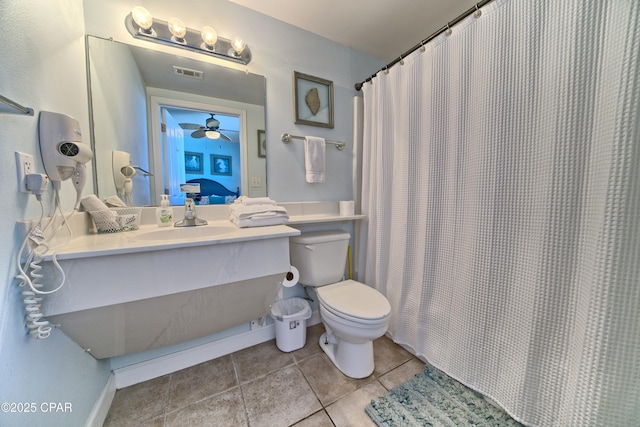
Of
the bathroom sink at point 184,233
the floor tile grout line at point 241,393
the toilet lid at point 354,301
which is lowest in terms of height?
the floor tile grout line at point 241,393

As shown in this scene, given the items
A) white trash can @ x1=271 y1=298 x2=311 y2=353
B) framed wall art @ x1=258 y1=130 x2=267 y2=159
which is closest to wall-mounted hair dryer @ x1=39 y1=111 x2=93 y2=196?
framed wall art @ x1=258 y1=130 x2=267 y2=159

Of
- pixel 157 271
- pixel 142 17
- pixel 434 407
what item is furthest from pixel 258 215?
pixel 434 407

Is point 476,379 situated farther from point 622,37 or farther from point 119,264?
point 119,264

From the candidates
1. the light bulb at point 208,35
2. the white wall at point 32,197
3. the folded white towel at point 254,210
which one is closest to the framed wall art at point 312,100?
the light bulb at point 208,35

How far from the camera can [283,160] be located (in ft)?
5.09

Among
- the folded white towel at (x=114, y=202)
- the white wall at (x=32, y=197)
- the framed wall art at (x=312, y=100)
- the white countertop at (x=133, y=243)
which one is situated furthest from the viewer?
the framed wall art at (x=312, y=100)

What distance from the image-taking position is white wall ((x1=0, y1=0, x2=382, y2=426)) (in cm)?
57

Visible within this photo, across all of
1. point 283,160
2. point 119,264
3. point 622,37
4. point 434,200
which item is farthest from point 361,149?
point 119,264

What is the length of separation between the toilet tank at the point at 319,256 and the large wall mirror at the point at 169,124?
0.45 meters

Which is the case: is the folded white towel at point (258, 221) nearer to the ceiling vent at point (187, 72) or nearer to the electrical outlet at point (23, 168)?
the electrical outlet at point (23, 168)

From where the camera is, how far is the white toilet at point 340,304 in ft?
3.66

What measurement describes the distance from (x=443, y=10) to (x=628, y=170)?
1405 millimetres

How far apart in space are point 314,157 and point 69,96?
124cm

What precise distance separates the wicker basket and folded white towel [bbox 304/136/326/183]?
1.05 metres
